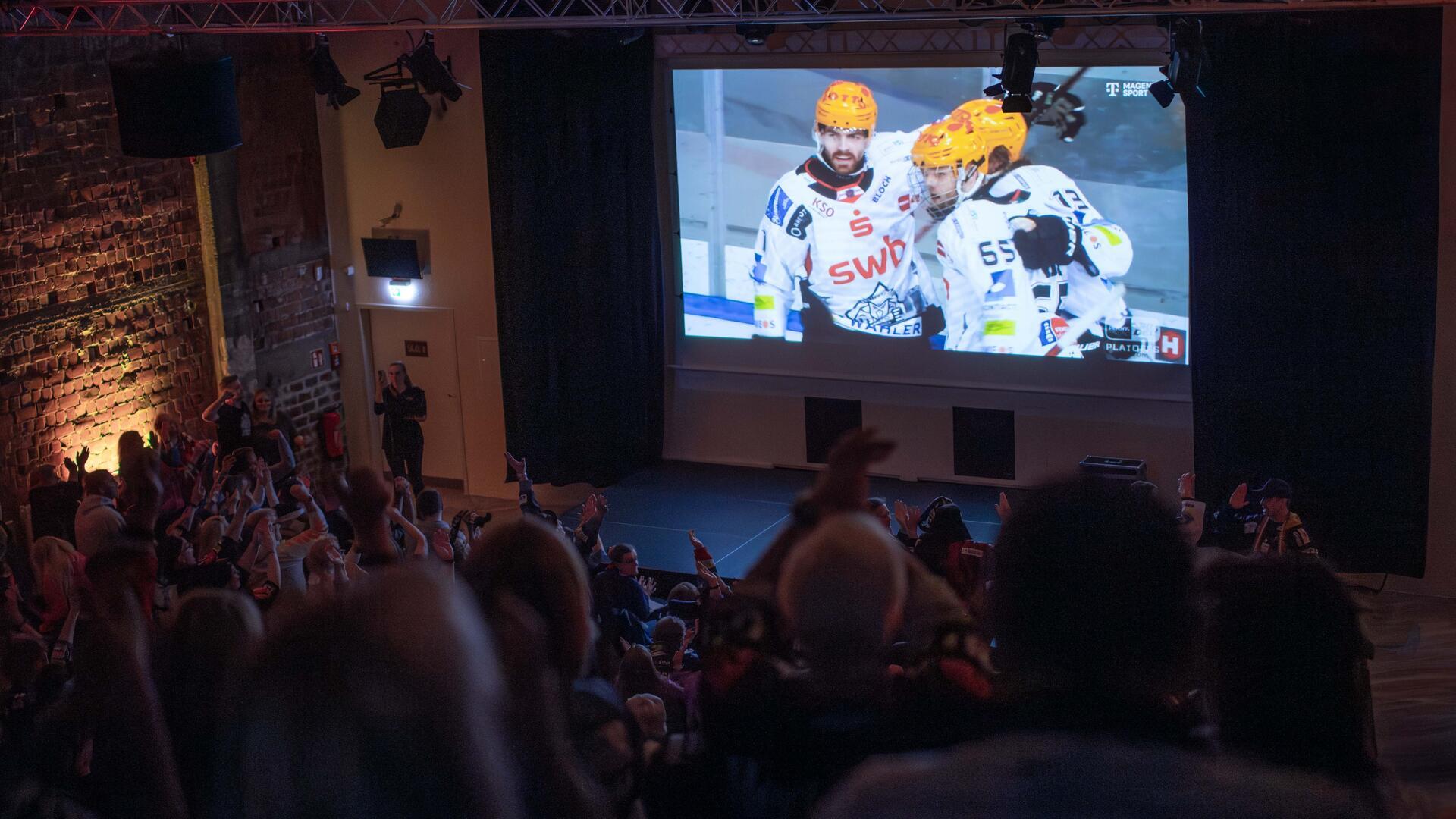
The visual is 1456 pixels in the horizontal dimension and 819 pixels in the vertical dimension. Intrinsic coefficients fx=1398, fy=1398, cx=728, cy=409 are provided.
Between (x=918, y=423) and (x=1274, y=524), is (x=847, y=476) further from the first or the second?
(x=918, y=423)

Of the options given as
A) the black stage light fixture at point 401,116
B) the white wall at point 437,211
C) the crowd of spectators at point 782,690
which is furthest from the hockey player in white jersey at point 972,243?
the crowd of spectators at point 782,690

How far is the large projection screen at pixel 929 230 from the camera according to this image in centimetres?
812

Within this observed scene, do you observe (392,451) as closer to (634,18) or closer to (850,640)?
(634,18)

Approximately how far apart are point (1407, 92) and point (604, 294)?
4930 millimetres

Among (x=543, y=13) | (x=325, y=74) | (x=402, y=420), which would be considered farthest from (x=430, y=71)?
(x=402, y=420)

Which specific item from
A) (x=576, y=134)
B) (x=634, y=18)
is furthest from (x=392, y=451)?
(x=634, y=18)

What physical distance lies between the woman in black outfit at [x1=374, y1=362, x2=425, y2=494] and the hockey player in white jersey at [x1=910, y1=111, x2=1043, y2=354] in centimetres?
355

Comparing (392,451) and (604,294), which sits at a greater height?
(604,294)

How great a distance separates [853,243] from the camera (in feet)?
28.9

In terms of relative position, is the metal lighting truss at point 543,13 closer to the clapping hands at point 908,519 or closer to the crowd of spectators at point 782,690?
the clapping hands at point 908,519

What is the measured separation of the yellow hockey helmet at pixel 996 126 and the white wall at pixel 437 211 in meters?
3.29

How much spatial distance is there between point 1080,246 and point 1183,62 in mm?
1396

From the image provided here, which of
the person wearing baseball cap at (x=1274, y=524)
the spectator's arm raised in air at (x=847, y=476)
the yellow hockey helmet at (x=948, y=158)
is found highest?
the yellow hockey helmet at (x=948, y=158)

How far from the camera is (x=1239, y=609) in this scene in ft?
5.13
